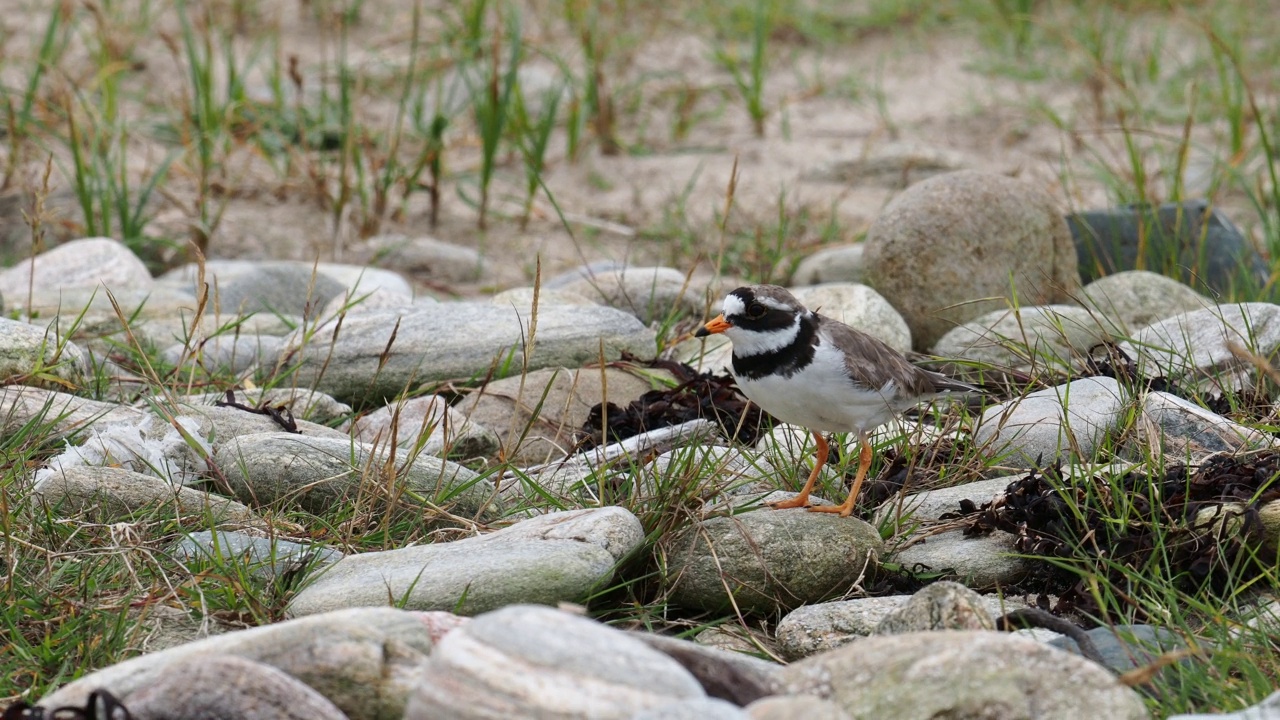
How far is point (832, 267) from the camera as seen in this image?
6.11 m

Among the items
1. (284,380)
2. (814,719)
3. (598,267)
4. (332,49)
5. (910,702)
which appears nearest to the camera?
(814,719)

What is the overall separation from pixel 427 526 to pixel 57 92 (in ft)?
15.0

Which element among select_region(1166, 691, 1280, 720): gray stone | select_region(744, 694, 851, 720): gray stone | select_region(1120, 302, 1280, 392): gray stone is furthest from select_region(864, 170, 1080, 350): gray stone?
select_region(744, 694, 851, 720): gray stone

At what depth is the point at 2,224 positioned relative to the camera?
21.9 feet

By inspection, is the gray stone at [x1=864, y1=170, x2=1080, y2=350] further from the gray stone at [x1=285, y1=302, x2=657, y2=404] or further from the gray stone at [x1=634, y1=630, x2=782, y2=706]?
the gray stone at [x1=634, y1=630, x2=782, y2=706]

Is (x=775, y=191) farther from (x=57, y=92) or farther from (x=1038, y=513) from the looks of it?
(x=1038, y=513)

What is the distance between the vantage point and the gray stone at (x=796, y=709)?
212cm

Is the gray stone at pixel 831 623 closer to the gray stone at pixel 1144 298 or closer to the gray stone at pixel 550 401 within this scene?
the gray stone at pixel 550 401

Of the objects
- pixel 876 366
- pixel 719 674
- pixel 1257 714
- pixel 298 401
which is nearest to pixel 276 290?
pixel 298 401

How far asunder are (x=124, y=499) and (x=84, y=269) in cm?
275

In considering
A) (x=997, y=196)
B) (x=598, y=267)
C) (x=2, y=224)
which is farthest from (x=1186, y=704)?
(x=2, y=224)

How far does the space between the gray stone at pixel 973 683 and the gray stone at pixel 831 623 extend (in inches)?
23.8

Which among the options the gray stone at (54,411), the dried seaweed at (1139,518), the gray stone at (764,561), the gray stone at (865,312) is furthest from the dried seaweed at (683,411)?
the gray stone at (54,411)

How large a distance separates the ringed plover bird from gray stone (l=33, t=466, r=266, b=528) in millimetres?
1240
